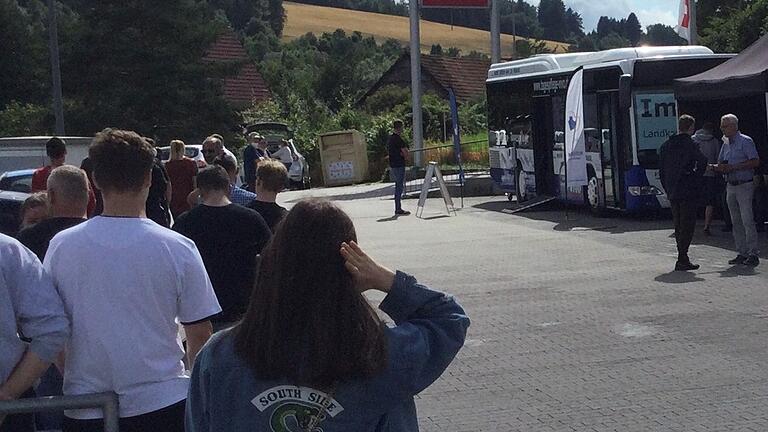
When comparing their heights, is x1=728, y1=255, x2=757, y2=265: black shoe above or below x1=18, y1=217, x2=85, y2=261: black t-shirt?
below

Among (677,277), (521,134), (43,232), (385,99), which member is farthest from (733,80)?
(385,99)

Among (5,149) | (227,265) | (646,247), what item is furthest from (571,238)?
(227,265)

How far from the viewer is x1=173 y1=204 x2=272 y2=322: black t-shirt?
259 inches

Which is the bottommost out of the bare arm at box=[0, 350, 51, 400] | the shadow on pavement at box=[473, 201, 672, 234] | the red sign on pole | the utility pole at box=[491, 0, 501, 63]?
the shadow on pavement at box=[473, 201, 672, 234]

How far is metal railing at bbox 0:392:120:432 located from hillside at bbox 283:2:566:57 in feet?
312

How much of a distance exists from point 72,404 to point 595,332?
711cm

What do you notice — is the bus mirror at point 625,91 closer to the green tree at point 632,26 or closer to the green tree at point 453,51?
the green tree at point 453,51

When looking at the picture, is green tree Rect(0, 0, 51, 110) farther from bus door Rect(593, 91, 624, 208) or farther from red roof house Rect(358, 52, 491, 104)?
bus door Rect(593, 91, 624, 208)

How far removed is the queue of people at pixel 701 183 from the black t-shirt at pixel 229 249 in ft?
27.1

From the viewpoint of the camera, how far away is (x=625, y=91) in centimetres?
1945

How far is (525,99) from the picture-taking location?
80.3 ft

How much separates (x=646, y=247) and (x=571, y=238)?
184cm

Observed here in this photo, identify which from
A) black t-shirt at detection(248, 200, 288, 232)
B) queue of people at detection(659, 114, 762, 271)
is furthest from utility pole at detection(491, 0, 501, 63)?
black t-shirt at detection(248, 200, 288, 232)

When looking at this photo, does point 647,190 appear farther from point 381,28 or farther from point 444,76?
point 381,28
